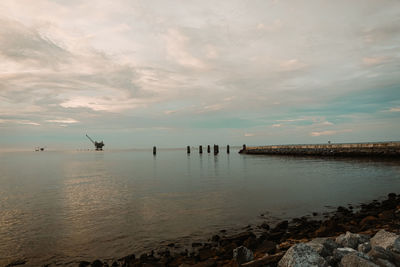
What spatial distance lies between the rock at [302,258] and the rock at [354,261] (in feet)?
1.19

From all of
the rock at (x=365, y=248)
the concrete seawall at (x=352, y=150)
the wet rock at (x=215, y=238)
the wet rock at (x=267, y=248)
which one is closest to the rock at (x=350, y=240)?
the rock at (x=365, y=248)

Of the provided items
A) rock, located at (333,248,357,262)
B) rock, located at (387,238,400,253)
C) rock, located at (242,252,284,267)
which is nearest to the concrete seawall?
rock, located at (387,238,400,253)

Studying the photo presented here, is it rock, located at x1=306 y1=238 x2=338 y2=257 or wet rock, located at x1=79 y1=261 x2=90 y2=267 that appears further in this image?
wet rock, located at x1=79 y1=261 x2=90 y2=267

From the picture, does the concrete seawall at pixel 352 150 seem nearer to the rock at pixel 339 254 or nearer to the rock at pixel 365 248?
the rock at pixel 365 248

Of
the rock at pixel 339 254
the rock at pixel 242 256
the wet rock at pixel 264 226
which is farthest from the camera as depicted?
the wet rock at pixel 264 226

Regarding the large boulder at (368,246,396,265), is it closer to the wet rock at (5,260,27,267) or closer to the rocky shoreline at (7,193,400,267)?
the rocky shoreline at (7,193,400,267)

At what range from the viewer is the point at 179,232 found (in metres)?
10.2

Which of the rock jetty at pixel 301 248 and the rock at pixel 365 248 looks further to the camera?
the rock at pixel 365 248

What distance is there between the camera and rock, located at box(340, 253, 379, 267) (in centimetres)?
391

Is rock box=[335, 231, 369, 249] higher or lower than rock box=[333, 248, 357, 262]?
lower

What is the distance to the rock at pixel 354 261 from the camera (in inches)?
154

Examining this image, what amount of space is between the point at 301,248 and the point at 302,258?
202 mm

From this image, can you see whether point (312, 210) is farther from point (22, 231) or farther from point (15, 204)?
point (15, 204)

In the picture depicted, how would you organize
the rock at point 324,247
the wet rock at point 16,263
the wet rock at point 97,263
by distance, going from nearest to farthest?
the rock at point 324,247 < the wet rock at point 97,263 < the wet rock at point 16,263
